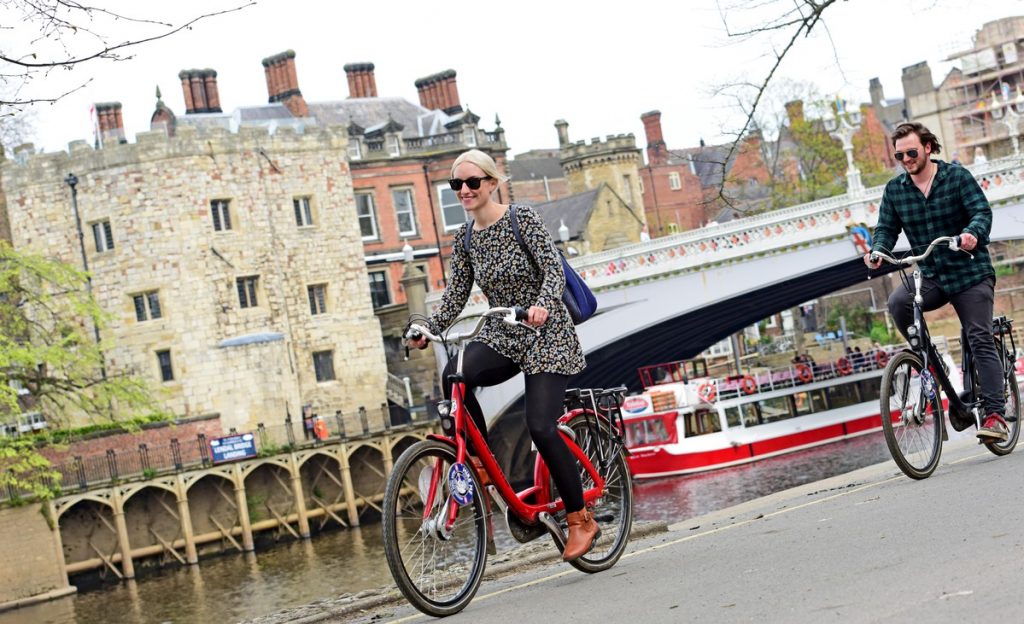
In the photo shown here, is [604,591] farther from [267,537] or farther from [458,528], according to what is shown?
[267,537]

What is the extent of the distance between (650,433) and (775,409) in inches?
180

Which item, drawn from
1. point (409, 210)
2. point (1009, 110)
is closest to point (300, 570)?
point (409, 210)

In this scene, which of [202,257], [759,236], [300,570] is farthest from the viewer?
[202,257]

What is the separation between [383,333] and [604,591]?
43.5 m

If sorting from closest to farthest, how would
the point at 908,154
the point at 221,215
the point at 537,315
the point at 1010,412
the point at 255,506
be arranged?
the point at 537,315 < the point at 908,154 < the point at 1010,412 < the point at 255,506 < the point at 221,215

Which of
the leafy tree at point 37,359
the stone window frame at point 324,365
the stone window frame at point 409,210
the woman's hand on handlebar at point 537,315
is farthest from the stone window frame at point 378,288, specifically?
the woman's hand on handlebar at point 537,315

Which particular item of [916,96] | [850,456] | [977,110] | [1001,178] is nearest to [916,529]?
[1001,178]

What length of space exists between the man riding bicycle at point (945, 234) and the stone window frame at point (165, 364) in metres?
35.8

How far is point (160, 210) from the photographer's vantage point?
43062 mm

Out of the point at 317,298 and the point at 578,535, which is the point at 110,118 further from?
the point at 578,535

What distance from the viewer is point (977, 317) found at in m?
9.14

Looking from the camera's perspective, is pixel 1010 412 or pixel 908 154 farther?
pixel 1010 412

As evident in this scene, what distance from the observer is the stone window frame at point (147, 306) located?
43250mm

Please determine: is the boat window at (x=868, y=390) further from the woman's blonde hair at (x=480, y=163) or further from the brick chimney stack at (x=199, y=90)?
the woman's blonde hair at (x=480, y=163)
